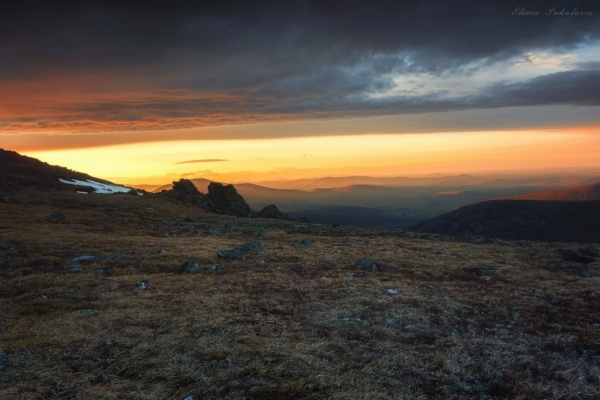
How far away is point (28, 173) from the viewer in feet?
188

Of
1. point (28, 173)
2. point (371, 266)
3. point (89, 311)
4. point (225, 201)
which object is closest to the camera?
point (89, 311)

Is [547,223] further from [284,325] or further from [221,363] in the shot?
[221,363]

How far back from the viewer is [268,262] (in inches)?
862

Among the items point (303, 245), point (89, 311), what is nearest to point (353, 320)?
point (89, 311)

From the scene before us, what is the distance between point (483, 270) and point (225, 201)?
165 feet

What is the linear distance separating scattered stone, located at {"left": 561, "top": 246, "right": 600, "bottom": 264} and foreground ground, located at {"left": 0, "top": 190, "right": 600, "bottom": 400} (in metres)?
2.48

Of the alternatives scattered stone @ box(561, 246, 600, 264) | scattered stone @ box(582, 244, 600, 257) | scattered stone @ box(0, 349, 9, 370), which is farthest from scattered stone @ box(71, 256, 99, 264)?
scattered stone @ box(582, 244, 600, 257)

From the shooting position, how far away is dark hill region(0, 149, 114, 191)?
5069 cm

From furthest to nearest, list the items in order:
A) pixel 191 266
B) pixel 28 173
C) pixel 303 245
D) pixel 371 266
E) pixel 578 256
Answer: pixel 28 173 < pixel 303 245 < pixel 578 256 < pixel 371 266 < pixel 191 266

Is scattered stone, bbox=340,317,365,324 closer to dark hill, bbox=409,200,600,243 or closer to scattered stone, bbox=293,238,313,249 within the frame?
scattered stone, bbox=293,238,313,249

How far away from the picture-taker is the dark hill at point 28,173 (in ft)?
166

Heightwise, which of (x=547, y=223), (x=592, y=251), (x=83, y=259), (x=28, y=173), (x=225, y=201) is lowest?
(x=547, y=223)

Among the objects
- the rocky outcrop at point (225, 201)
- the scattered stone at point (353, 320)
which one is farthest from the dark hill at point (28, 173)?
the scattered stone at point (353, 320)

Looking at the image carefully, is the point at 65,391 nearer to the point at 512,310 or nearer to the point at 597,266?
the point at 512,310
